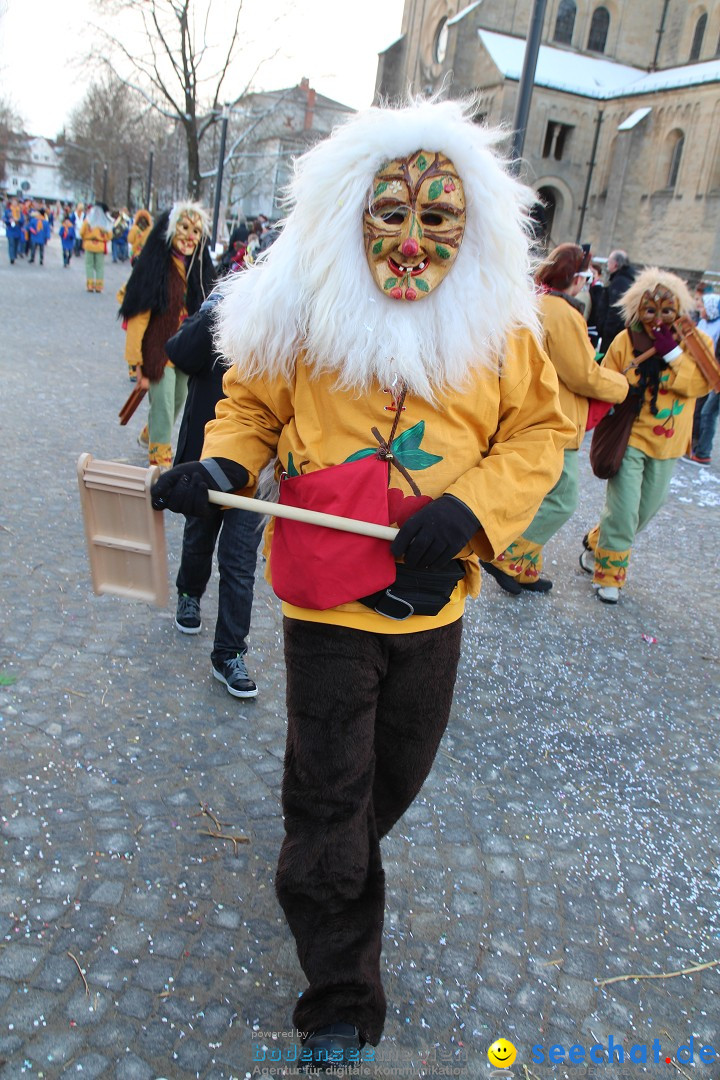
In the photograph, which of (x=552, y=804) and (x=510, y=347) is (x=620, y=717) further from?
(x=510, y=347)

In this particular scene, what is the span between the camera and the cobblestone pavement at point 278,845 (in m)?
2.18

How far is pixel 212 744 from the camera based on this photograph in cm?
332

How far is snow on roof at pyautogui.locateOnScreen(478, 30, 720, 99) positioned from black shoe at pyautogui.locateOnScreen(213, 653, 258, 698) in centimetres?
3878

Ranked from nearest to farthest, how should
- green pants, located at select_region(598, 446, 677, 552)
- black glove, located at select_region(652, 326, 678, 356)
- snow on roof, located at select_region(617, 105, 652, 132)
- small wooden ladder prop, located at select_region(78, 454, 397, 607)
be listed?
small wooden ladder prop, located at select_region(78, 454, 397, 607), black glove, located at select_region(652, 326, 678, 356), green pants, located at select_region(598, 446, 677, 552), snow on roof, located at select_region(617, 105, 652, 132)

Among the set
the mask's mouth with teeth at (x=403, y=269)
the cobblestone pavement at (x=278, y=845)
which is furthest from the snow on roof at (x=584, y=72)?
the mask's mouth with teeth at (x=403, y=269)

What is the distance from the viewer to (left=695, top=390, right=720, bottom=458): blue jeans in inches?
396

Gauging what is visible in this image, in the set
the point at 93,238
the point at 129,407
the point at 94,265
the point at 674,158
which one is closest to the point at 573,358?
the point at 129,407

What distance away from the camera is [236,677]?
12.0 feet

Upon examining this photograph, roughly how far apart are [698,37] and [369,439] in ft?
152

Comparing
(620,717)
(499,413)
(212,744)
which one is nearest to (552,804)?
(620,717)

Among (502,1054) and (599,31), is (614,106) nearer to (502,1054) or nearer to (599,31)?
(599,31)

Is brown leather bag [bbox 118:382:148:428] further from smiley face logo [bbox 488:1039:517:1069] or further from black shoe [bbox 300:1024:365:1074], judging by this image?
smiley face logo [bbox 488:1039:517:1069]

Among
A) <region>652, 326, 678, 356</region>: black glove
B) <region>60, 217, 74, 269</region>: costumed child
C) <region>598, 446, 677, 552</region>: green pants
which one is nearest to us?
<region>652, 326, 678, 356</region>: black glove

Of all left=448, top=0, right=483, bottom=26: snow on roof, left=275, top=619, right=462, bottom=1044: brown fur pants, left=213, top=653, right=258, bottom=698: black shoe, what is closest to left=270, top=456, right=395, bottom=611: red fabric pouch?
left=275, top=619, right=462, bottom=1044: brown fur pants
